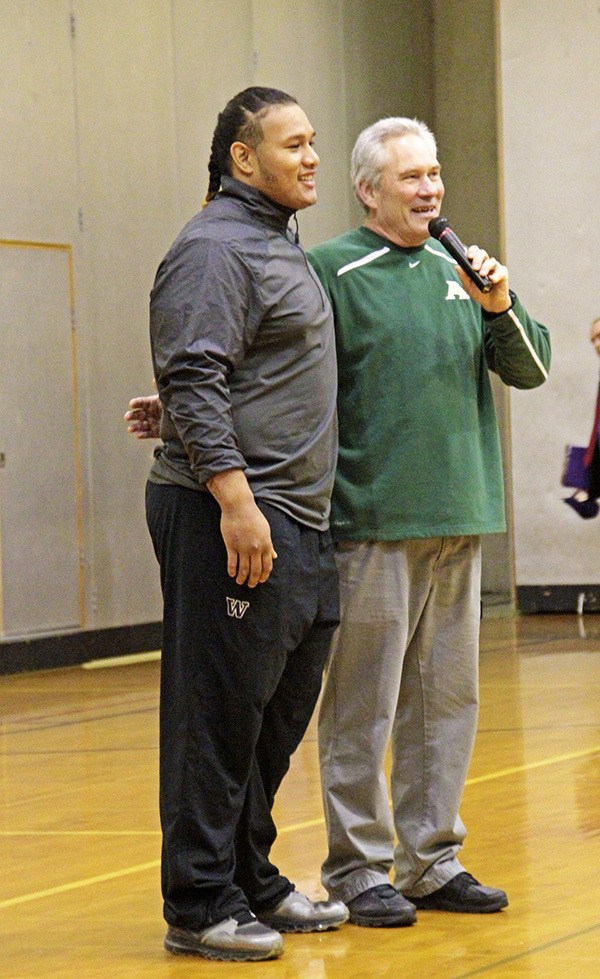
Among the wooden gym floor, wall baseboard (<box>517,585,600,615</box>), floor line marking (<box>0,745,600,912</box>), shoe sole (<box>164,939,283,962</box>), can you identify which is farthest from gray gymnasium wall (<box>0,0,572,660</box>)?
shoe sole (<box>164,939,283,962</box>)

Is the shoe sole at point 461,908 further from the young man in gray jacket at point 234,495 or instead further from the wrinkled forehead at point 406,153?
the wrinkled forehead at point 406,153

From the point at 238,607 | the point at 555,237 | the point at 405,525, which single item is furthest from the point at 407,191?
the point at 555,237

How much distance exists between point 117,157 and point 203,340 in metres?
7.12

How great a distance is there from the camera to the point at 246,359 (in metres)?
3.36

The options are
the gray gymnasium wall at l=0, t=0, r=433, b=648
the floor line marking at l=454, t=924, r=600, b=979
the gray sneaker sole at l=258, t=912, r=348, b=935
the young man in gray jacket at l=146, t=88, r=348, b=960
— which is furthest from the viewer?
the gray gymnasium wall at l=0, t=0, r=433, b=648

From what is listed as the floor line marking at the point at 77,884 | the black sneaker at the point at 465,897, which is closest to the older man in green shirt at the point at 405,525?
the black sneaker at the point at 465,897

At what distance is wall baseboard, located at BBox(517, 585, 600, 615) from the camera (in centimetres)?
1130

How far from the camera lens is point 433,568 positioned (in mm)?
3727

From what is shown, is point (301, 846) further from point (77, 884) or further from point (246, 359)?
point (246, 359)

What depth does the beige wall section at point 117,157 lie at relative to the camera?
9.59 meters

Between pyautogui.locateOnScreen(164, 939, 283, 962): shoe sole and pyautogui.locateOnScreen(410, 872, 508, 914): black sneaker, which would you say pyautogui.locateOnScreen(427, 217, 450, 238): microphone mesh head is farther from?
pyautogui.locateOnScreen(164, 939, 283, 962): shoe sole

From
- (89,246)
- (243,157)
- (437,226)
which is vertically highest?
(89,246)

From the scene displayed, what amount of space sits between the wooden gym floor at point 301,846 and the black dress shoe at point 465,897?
0.11ft

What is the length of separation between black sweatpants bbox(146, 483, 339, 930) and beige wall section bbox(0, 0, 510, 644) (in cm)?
638
